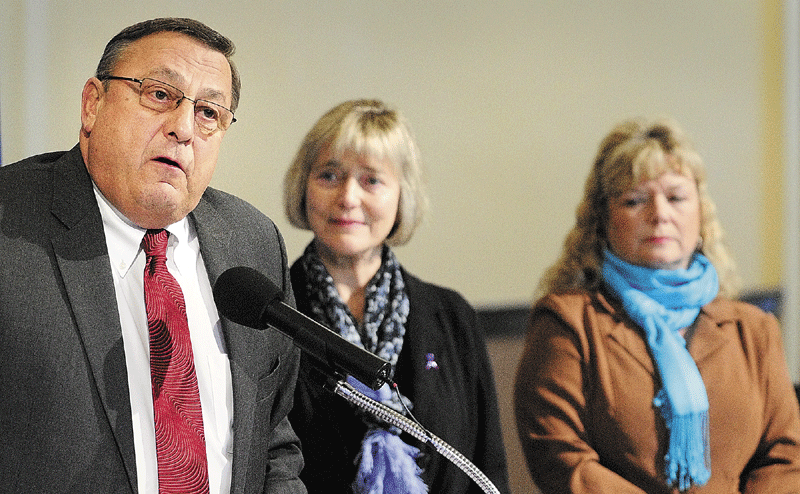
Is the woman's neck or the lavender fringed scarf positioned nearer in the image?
the lavender fringed scarf

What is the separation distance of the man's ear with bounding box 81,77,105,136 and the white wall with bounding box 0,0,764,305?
540 millimetres

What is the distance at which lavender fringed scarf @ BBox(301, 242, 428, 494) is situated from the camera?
183 cm

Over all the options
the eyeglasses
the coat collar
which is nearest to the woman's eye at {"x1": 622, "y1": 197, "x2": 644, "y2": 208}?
the coat collar

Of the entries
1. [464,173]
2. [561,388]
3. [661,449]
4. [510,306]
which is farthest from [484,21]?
[661,449]

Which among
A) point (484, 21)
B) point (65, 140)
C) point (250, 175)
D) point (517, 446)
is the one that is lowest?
point (517, 446)

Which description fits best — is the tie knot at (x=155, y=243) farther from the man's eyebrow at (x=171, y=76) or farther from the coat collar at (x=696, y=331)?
the coat collar at (x=696, y=331)

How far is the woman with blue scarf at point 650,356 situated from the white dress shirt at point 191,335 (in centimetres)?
104

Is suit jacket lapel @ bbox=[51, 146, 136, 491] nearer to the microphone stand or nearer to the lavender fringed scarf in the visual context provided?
the microphone stand

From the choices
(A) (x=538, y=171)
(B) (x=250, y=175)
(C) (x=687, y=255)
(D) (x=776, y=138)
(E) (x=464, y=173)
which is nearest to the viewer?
(B) (x=250, y=175)

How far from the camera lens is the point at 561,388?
2170 mm

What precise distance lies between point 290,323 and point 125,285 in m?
0.36

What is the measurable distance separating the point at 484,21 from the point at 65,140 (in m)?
1.51

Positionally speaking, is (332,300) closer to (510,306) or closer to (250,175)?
(250,175)

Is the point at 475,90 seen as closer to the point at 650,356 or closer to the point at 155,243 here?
the point at 650,356
